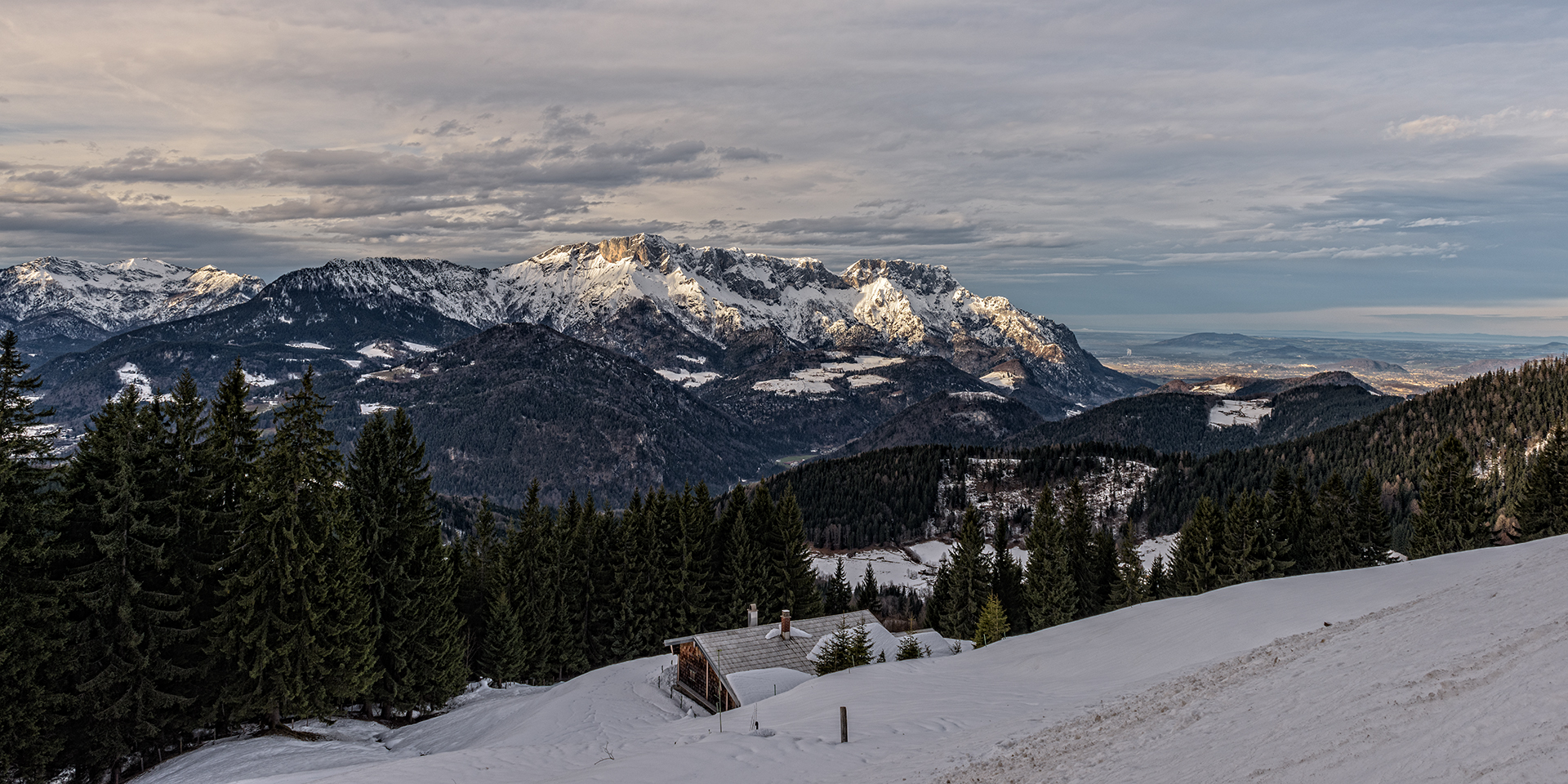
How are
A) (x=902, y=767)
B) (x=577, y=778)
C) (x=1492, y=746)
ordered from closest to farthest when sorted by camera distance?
(x=1492, y=746) < (x=902, y=767) < (x=577, y=778)

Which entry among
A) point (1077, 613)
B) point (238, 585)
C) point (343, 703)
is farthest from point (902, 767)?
point (1077, 613)

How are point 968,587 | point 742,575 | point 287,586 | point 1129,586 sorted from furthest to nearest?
1. point 968,587
2. point 1129,586
3. point 742,575
4. point 287,586

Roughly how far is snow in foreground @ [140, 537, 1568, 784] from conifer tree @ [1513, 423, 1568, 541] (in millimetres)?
36790

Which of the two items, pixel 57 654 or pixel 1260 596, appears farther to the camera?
pixel 1260 596

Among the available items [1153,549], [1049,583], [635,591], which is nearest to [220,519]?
[635,591]

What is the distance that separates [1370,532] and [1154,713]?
71.2 m

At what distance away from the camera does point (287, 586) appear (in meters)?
37.2

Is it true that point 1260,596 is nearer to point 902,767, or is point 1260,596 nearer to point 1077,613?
point 902,767

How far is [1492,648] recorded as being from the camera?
57.6ft

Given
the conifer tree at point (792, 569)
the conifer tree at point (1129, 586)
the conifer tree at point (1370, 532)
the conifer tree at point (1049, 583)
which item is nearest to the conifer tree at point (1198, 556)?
the conifer tree at point (1129, 586)

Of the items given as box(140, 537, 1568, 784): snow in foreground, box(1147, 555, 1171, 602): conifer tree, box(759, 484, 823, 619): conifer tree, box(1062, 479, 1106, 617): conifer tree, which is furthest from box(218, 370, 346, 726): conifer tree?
box(1147, 555, 1171, 602): conifer tree

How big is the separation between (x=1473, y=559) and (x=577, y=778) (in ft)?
137

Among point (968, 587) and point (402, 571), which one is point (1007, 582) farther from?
point (402, 571)

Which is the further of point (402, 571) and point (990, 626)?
point (990, 626)
